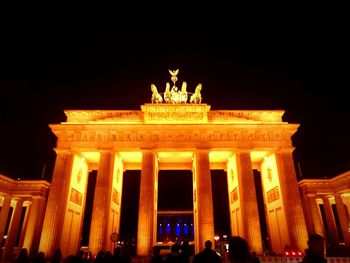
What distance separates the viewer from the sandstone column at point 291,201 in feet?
85.6

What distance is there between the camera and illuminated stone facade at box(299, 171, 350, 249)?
112ft

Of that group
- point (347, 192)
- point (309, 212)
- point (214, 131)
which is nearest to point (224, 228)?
Answer: point (309, 212)

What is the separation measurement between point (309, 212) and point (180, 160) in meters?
18.9

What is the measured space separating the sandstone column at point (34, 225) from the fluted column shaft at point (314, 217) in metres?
34.2

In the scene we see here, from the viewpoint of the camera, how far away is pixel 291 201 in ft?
90.1

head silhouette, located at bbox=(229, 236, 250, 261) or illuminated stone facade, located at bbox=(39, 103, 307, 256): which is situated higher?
illuminated stone facade, located at bbox=(39, 103, 307, 256)

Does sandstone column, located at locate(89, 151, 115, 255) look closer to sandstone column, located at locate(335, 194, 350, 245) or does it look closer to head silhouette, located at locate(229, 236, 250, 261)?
head silhouette, located at locate(229, 236, 250, 261)

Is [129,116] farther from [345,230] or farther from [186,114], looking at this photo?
[345,230]

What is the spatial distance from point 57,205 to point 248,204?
63.8 feet

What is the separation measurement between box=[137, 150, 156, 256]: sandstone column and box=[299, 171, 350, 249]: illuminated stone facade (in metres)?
21.1

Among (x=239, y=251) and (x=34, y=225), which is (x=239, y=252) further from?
(x=34, y=225)

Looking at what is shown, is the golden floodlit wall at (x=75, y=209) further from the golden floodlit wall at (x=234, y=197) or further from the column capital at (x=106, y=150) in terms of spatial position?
→ the golden floodlit wall at (x=234, y=197)

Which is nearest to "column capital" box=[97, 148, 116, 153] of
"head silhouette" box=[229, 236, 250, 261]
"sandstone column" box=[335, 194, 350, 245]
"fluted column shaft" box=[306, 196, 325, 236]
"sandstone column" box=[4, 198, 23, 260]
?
"sandstone column" box=[4, 198, 23, 260]

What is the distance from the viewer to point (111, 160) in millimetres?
29719
